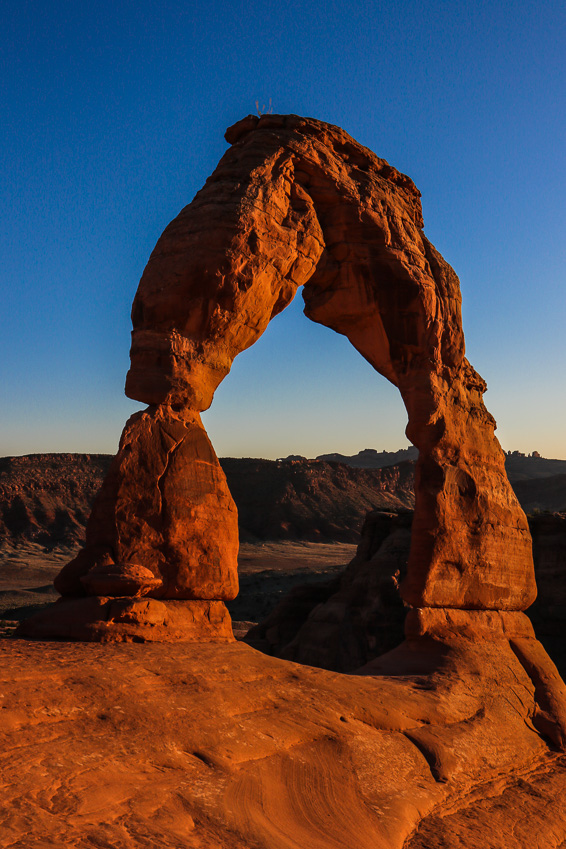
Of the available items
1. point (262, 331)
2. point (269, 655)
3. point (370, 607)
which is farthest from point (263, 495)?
point (262, 331)

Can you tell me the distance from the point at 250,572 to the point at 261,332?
84.0ft

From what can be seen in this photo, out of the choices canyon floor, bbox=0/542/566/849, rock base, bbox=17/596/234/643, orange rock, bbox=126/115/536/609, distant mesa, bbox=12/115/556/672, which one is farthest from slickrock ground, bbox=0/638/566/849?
orange rock, bbox=126/115/536/609

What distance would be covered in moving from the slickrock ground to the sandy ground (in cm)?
1265

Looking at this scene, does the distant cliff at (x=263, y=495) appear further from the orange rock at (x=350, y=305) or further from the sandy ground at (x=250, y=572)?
the orange rock at (x=350, y=305)

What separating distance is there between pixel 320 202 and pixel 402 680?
209 inches

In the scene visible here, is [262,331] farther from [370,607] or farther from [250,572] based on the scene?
[250,572]

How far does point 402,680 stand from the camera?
6996 mm

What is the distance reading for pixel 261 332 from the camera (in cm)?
743

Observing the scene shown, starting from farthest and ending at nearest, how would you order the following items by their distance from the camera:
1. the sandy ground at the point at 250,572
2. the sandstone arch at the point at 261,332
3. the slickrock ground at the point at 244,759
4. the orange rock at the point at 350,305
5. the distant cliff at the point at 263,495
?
the distant cliff at the point at 263,495 → the sandy ground at the point at 250,572 → the orange rock at the point at 350,305 → the sandstone arch at the point at 261,332 → the slickrock ground at the point at 244,759

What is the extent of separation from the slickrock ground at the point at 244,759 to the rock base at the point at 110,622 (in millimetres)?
183

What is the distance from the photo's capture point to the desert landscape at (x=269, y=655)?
3693 millimetres

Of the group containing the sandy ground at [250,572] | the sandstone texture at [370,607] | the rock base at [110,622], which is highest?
the rock base at [110,622]

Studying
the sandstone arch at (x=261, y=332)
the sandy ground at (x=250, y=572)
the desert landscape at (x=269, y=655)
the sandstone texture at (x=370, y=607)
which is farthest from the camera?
the sandy ground at (x=250, y=572)

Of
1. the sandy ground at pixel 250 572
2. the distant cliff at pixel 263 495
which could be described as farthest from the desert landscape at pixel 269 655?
the distant cliff at pixel 263 495
